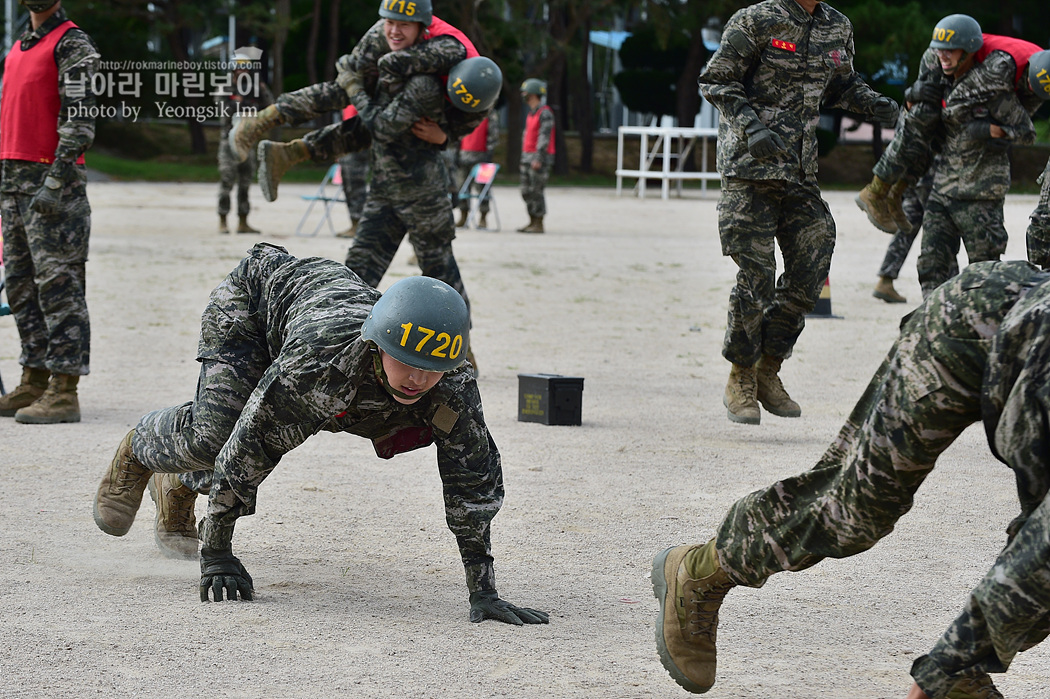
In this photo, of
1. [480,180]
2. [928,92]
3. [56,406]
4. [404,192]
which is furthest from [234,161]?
[928,92]

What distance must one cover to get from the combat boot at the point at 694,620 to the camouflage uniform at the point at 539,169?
1512 centimetres

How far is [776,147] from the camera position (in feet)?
21.3

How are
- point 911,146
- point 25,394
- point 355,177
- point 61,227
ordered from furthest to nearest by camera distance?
point 355,177, point 911,146, point 25,394, point 61,227

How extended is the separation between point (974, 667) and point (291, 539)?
2802 millimetres

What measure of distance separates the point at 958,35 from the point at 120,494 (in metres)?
5.72

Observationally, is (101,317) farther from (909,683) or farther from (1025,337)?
(1025,337)

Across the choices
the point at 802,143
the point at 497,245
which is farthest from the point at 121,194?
the point at 802,143

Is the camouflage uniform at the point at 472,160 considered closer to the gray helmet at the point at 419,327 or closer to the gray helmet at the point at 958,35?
the gray helmet at the point at 958,35

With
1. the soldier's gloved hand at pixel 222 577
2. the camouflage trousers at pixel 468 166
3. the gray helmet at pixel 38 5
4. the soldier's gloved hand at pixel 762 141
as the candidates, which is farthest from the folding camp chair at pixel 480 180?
the soldier's gloved hand at pixel 222 577

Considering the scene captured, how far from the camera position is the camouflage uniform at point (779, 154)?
663 cm

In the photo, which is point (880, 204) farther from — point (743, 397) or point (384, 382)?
point (384, 382)

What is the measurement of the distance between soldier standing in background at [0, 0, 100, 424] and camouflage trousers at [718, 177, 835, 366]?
330cm

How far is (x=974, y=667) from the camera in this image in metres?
2.97

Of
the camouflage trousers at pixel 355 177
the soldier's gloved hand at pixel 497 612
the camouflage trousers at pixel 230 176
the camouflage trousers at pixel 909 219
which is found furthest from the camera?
the camouflage trousers at pixel 230 176
